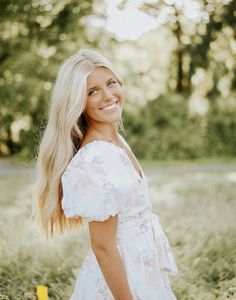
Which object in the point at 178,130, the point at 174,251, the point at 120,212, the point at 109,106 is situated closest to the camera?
the point at 120,212

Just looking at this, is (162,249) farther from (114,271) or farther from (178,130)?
(178,130)

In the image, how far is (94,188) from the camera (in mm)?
2105

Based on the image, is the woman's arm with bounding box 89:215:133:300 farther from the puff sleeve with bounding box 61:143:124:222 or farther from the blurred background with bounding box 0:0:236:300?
the blurred background with bounding box 0:0:236:300

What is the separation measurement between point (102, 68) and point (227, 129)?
46.8 feet

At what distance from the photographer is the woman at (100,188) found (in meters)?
2.11

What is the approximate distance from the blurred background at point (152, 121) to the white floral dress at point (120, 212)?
1115mm

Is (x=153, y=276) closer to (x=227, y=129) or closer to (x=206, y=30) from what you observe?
(x=206, y=30)

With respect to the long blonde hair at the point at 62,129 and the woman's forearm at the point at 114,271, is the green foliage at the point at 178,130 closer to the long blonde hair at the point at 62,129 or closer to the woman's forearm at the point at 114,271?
the long blonde hair at the point at 62,129

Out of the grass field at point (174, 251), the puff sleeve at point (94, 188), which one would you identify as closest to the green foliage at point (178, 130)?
the grass field at point (174, 251)

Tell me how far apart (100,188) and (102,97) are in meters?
0.45

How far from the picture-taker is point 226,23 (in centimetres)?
385

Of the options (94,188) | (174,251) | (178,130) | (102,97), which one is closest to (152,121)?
(178,130)

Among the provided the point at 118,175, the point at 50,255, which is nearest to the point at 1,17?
the point at 50,255

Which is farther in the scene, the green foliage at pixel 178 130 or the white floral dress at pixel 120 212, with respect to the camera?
the green foliage at pixel 178 130
